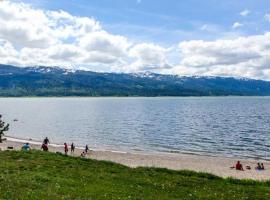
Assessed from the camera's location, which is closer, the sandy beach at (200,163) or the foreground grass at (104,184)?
the foreground grass at (104,184)

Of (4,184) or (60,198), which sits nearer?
(60,198)

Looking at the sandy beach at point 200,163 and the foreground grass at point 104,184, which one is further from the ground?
the foreground grass at point 104,184

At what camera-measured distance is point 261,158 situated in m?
79.5

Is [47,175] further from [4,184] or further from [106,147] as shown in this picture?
[106,147]

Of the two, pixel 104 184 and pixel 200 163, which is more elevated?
pixel 104 184

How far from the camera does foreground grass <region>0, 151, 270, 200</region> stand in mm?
23750

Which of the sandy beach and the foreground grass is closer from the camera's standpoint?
the foreground grass

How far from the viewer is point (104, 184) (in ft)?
89.7

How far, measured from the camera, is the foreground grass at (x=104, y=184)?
23.8 meters

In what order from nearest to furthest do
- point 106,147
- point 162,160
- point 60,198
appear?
1. point 60,198
2. point 162,160
3. point 106,147

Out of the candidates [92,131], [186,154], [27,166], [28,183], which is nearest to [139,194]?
[28,183]

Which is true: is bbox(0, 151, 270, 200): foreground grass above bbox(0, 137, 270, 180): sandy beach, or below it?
above

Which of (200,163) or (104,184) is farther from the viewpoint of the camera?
(200,163)

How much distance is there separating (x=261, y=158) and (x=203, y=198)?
59.1m
